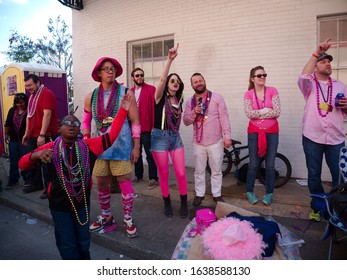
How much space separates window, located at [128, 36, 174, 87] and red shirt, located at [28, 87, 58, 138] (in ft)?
8.68

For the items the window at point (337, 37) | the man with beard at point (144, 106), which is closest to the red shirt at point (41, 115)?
the man with beard at point (144, 106)

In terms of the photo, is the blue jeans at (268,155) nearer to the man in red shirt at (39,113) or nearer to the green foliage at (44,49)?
the man in red shirt at (39,113)

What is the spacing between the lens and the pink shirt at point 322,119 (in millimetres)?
3350

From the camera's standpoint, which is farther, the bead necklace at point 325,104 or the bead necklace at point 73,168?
the bead necklace at point 325,104

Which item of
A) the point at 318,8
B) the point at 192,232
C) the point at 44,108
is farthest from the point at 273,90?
the point at 44,108

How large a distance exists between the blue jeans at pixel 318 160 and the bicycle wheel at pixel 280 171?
4.47 feet

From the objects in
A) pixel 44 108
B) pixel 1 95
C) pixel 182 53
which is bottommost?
pixel 44 108

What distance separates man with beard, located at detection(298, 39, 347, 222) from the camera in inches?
132

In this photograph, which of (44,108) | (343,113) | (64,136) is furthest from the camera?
(44,108)

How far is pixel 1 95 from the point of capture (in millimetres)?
8625

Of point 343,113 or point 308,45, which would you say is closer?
point 343,113

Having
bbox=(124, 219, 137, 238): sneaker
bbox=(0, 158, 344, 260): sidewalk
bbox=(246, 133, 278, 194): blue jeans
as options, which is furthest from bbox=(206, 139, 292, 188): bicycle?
bbox=(124, 219, 137, 238): sneaker

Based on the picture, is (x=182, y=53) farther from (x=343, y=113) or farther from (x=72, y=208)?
(x=72, y=208)

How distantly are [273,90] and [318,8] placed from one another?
216 cm
